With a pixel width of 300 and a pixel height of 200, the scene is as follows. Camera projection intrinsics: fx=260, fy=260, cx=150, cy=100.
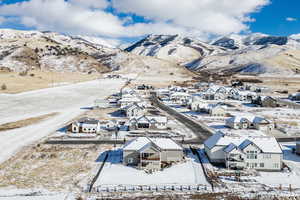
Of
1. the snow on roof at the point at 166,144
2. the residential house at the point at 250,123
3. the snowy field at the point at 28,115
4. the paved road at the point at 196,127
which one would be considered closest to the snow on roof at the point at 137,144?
the snow on roof at the point at 166,144

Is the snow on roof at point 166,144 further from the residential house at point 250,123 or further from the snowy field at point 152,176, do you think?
the residential house at point 250,123

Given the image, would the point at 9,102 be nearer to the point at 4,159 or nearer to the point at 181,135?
the point at 4,159

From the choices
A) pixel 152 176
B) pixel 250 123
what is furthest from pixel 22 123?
pixel 250 123

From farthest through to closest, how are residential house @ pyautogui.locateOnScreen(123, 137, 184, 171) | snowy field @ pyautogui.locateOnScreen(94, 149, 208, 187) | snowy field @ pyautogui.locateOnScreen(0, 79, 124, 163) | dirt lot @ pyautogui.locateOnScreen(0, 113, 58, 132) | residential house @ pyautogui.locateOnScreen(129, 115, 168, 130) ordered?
dirt lot @ pyautogui.locateOnScreen(0, 113, 58, 132) → residential house @ pyautogui.locateOnScreen(129, 115, 168, 130) → snowy field @ pyautogui.locateOnScreen(0, 79, 124, 163) → residential house @ pyautogui.locateOnScreen(123, 137, 184, 171) → snowy field @ pyautogui.locateOnScreen(94, 149, 208, 187)

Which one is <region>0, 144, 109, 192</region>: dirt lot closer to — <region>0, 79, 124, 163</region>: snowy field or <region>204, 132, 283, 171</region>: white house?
<region>0, 79, 124, 163</region>: snowy field

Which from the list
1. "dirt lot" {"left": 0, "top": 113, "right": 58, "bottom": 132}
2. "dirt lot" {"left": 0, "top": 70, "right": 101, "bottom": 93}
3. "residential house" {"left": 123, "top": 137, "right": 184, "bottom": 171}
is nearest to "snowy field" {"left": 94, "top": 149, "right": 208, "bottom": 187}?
"residential house" {"left": 123, "top": 137, "right": 184, "bottom": 171}

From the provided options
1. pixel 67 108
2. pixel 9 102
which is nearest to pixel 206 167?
pixel 67 108
